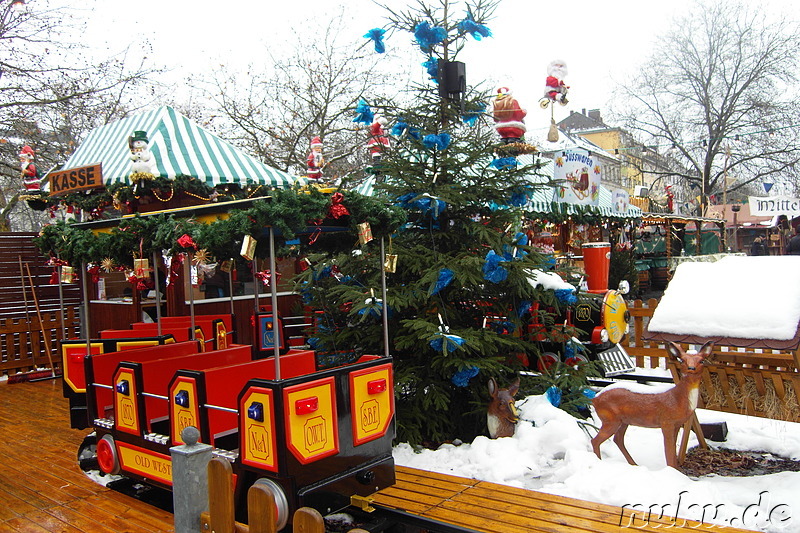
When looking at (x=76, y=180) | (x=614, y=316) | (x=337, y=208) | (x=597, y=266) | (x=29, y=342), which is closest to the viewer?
(x=337, y=208)

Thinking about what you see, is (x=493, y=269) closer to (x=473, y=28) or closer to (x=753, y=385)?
(x=753, y=385)

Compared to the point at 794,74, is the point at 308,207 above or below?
below

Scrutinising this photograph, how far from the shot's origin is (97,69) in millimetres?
14938


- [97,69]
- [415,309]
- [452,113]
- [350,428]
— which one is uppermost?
[97,69]

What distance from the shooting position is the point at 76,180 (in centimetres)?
902

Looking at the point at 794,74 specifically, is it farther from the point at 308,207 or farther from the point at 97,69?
the point at 308,207

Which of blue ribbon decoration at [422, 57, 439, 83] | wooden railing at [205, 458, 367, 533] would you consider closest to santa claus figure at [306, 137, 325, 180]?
blue ribbon decoration at [422, 57, 439, 83]

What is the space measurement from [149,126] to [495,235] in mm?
7751

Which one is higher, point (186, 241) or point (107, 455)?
point (186, 241)

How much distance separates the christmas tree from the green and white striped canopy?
171 inches

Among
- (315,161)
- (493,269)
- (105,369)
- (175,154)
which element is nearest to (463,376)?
(493,269)

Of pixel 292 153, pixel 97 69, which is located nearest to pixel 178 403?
pixel 97 69

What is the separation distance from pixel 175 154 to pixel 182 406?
268 inches

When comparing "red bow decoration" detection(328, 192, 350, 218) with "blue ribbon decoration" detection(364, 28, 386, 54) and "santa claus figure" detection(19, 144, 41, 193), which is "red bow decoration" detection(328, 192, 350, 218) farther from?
"santa claus figure" detection(19, 144, 41, 193)
